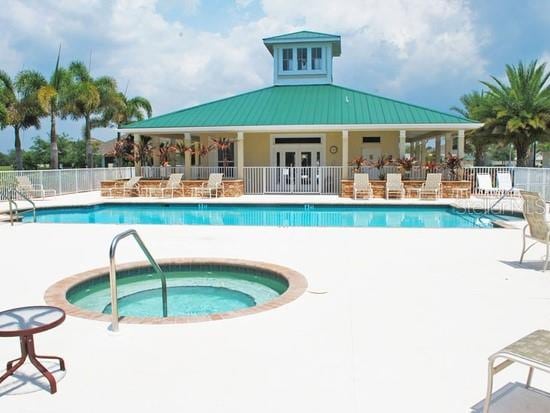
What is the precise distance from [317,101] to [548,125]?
14222 mm

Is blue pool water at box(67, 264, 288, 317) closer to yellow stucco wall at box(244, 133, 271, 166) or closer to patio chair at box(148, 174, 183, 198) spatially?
patio chair at box(148, 174, 183, 198)

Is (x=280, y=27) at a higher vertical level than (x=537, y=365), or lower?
higher

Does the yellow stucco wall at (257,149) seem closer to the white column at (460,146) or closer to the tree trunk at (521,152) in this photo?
the white column at (460,146)

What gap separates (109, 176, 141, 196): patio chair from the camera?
2175cm

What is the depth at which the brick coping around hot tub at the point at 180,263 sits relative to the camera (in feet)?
17.1

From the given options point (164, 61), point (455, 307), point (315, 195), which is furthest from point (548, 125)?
point (455, 307)

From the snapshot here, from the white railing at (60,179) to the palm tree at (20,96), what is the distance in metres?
8.53

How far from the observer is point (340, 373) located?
392cm

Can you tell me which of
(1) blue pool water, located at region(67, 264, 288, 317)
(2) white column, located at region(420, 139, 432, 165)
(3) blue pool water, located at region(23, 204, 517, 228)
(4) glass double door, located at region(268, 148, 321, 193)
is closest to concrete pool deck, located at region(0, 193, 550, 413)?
(1) blue pool water, located at region(67, 264, 288, 317)

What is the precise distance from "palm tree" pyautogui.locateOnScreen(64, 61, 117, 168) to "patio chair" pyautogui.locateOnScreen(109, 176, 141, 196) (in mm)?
12880

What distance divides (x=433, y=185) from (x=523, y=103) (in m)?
12.7

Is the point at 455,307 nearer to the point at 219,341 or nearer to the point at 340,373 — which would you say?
the point at 340,373

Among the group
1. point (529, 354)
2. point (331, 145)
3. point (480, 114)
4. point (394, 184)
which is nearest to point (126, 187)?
point (331, 145)

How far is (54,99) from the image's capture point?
30.0m
